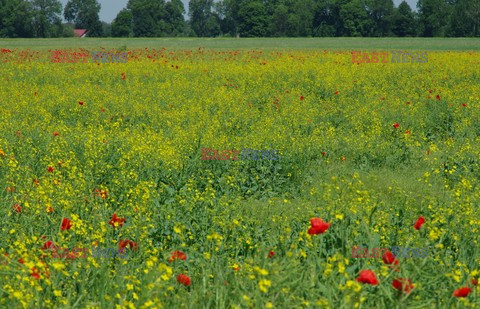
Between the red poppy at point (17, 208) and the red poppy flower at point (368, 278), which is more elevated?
the red poppy flower at point (368, 278)

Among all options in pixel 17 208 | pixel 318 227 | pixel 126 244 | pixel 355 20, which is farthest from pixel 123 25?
pixel 318 227

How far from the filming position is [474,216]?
15.9ft

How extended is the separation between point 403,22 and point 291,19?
58.1 feet

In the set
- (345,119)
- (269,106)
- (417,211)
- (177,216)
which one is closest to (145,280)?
(177,216)

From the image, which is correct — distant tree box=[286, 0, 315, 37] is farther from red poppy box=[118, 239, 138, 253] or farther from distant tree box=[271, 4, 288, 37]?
red poppy box=[118, 239, 138, 253]

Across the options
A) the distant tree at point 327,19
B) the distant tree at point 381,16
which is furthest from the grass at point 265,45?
the distant tree at point 327,19

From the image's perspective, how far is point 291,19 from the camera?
98.7 meters

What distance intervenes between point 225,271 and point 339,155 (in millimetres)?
4297

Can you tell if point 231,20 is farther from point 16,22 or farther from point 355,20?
point 16,22

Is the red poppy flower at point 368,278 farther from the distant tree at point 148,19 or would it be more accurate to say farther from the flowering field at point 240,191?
the distant tree at point 148,19

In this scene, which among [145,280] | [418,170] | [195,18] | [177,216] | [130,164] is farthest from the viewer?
[195,18]

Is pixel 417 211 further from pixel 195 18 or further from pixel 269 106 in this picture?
pixel 195 18

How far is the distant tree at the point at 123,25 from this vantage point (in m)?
97.5

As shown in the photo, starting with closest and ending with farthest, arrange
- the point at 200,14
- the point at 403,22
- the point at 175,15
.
A: the point at 403,22
the point at 175,15
the point at 200,14
